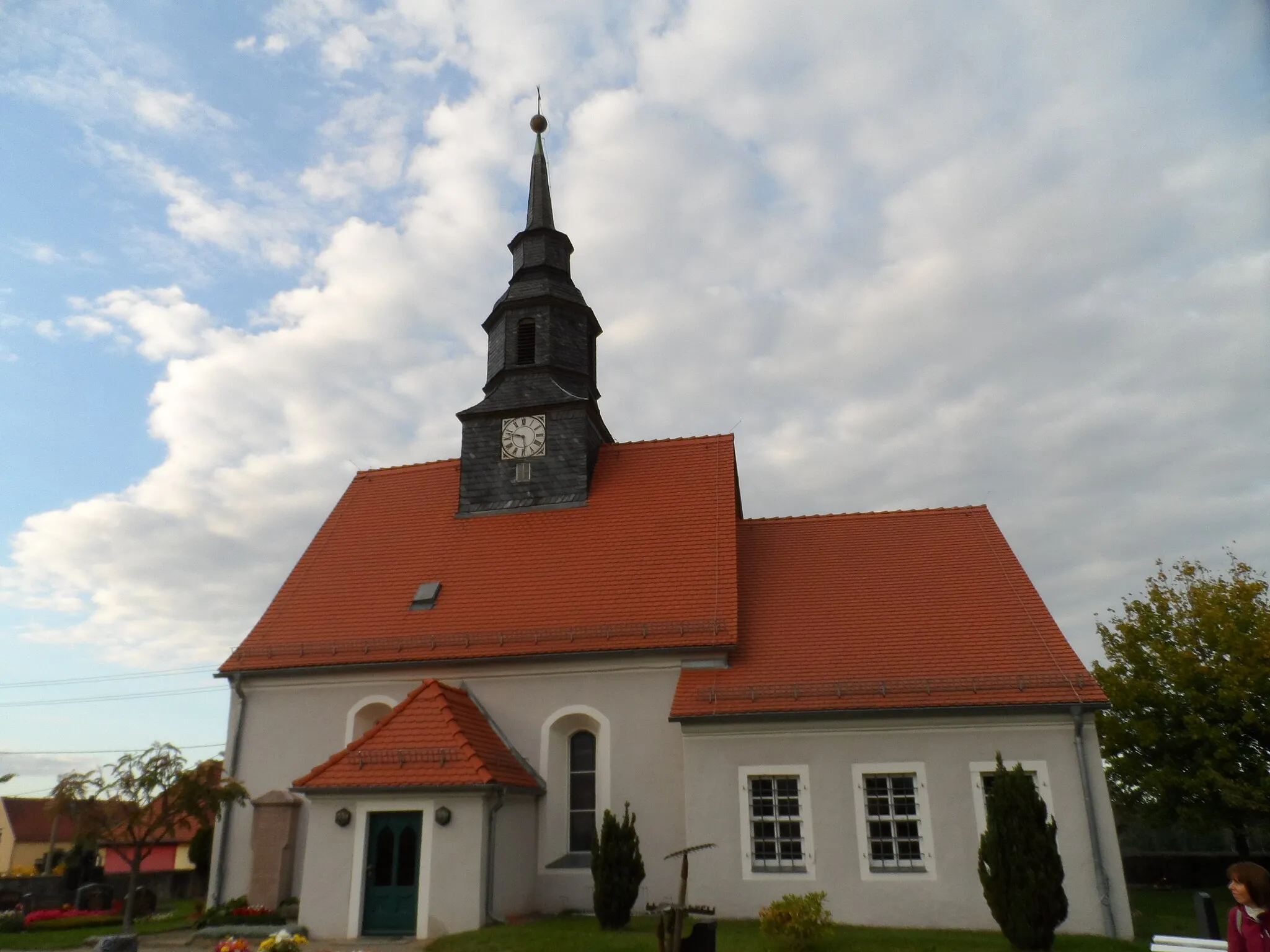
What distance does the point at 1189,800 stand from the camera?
25.5 metres

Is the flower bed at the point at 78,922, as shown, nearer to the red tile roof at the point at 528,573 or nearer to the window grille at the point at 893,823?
the red tile roof at the point at 528,573

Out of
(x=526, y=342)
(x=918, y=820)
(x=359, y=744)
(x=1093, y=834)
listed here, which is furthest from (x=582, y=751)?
(x=526, y=342)

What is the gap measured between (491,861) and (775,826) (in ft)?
16.6

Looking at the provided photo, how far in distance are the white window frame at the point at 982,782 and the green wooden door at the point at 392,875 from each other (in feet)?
31.6

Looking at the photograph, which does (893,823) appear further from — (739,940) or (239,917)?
(239,917)

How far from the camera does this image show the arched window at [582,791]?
709 inches

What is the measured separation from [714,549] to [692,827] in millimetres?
5991

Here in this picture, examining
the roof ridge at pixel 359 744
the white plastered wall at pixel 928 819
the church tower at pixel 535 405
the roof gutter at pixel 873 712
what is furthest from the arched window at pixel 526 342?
the white plastered wall at pixel 928 819

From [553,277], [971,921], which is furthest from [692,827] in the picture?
[553,277]

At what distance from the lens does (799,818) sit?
647 inches

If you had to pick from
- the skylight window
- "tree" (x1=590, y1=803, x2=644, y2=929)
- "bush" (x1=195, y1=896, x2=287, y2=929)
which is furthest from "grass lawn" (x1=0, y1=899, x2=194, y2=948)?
"tree" (x1=590, y1=803, x2=644, y2=929)

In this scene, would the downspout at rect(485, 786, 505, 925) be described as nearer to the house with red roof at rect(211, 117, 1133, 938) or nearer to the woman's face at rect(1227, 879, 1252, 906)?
the house with red roof at rect(211, 117, 1133, 938)

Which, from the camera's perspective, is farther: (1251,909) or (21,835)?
(21,835)

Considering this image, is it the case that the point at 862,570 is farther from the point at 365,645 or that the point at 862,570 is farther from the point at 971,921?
the point at 365,645
